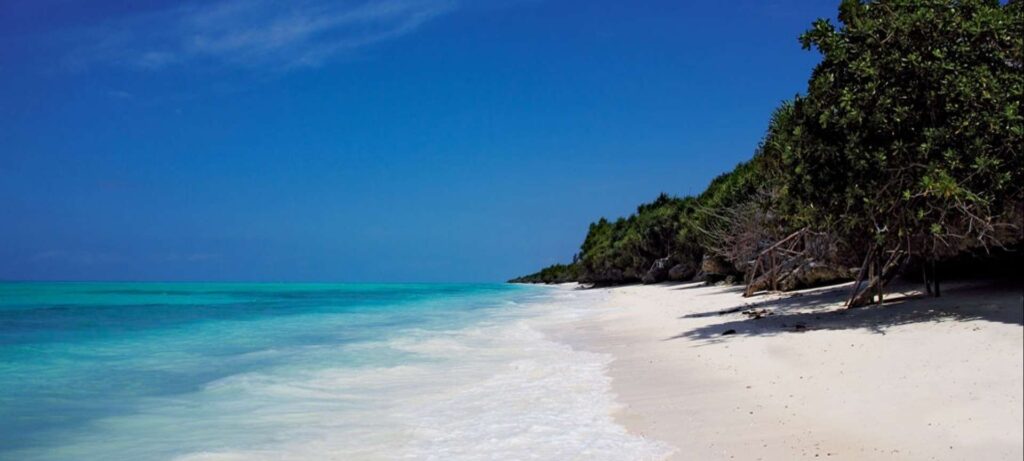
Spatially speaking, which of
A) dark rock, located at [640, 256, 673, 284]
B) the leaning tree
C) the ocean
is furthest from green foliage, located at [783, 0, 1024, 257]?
dark rock, located at [640, 256, 673, 284]

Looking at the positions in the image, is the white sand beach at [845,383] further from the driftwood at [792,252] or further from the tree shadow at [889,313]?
the driftwood at [792,252]

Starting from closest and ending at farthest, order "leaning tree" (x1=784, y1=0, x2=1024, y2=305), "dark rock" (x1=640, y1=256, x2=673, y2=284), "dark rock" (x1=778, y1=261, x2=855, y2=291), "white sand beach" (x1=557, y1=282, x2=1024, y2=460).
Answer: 1. "white sand beach" (x1=557, y1=282, x2=1024, y2=460)
2. "leaning tree" (x1=784, y1=0, x2=1024, y2=305)
3. "dark rock" (x1=778, y1=261, x2=855, y2=291)
4. "dark rock" (x1=640, y1=256, x2=673, y2=284)

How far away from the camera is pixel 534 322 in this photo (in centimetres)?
2147

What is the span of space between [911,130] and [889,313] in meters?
3.14

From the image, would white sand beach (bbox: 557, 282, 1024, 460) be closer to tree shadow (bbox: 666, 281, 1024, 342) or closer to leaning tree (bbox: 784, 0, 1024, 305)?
tree shadow (bbox: 666, 281, 1024, 342)

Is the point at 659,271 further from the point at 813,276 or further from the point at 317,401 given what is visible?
the point at 317,401

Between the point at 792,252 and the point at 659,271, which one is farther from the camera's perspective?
the point at 659,271

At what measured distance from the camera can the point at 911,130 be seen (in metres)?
10.8

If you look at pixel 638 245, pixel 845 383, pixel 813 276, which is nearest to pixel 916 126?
pixel 845 383

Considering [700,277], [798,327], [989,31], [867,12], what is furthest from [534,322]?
[700,277]

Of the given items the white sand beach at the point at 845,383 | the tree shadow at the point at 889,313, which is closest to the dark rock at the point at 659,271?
the tree shadow at the point at 889,313

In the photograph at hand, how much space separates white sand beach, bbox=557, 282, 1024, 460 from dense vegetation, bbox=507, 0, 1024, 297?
4.79ft

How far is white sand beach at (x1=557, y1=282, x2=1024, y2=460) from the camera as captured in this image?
16.4ft

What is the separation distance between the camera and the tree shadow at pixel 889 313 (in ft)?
33.1
